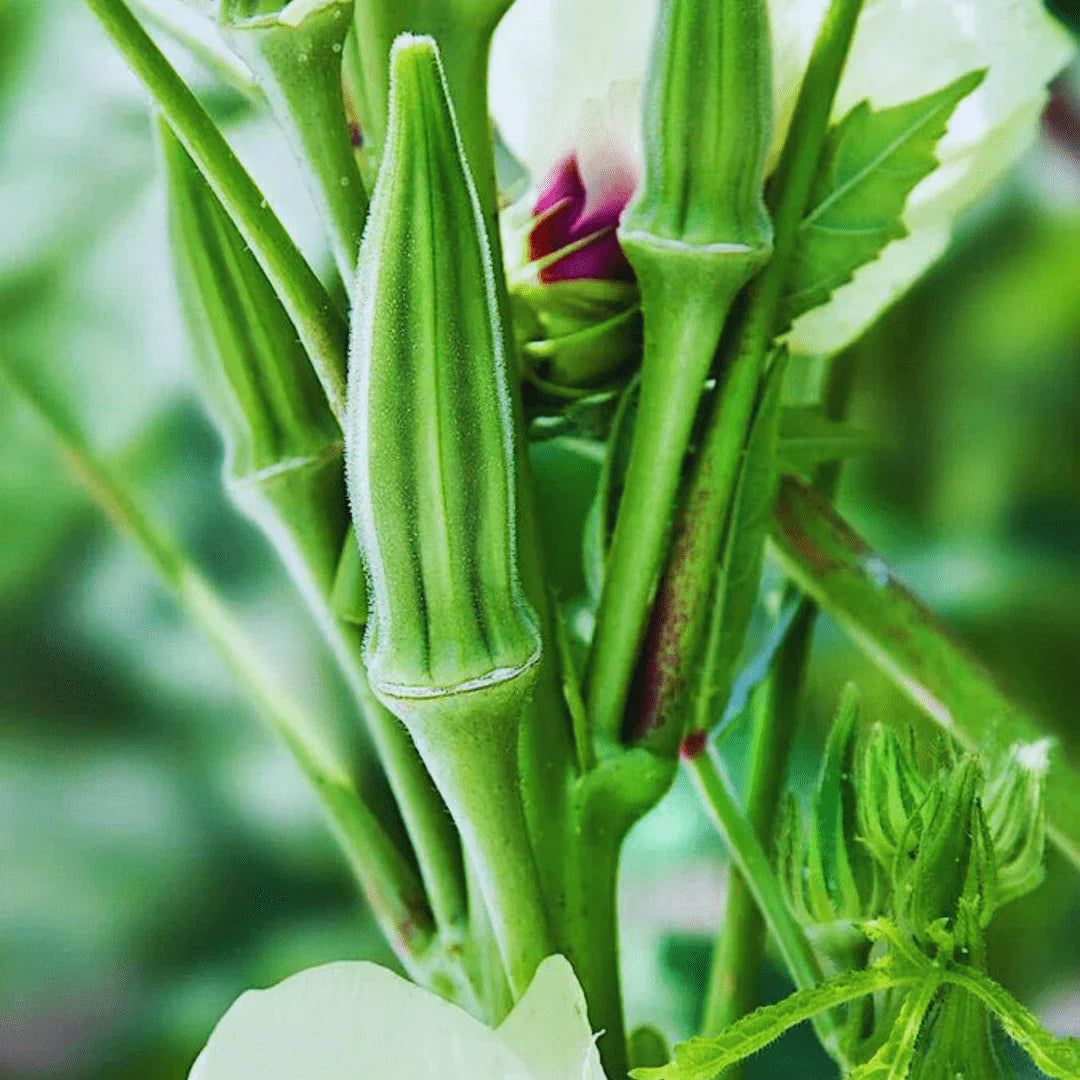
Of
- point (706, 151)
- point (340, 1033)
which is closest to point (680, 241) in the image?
point (706, 151)

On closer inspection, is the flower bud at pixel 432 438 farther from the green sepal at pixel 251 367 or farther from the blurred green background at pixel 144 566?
the blurred green background at pixel 144 566

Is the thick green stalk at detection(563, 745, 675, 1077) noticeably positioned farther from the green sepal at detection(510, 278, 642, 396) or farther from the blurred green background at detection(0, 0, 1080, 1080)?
the blurred green background at detection(0, 0, 1080, 1080)

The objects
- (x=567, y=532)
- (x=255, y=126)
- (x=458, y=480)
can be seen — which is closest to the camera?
(x=458, y=480)

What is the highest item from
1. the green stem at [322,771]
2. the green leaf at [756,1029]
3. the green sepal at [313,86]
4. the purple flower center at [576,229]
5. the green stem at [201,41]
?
the green sepal at [313,86]

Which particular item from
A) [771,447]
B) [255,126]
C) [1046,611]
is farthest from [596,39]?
[1046,611]

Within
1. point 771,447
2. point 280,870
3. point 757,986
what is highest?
point 771,447

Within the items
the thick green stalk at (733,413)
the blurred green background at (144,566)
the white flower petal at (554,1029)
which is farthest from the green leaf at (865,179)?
the blurred green background at (144,566)

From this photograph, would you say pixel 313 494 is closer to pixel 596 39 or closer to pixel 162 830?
pixel 596 39
